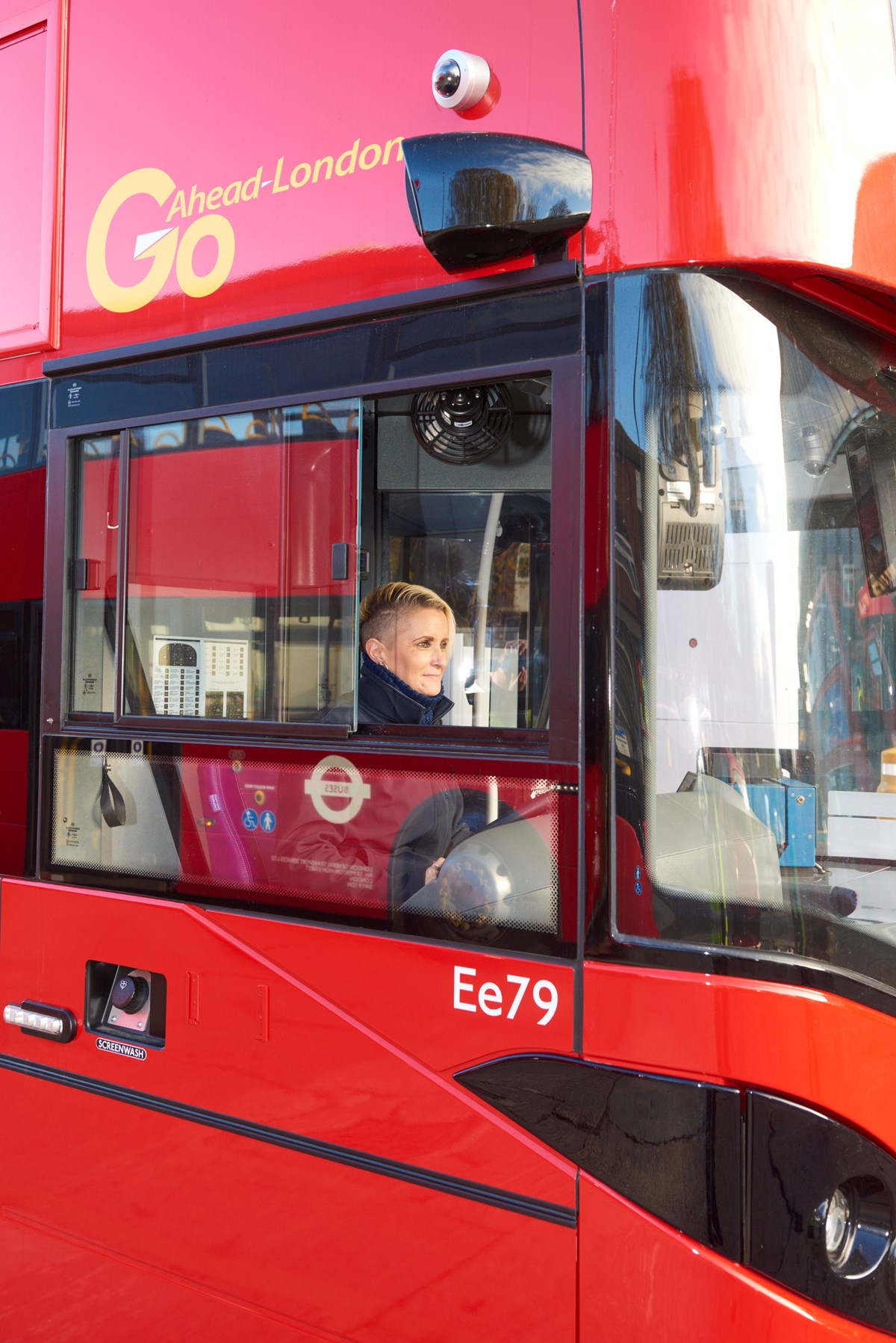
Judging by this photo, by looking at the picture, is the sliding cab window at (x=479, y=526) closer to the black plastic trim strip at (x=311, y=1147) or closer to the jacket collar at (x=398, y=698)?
the jacket collar at (x=398, y=698)

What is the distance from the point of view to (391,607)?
256cm

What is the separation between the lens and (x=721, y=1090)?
1.91 metres

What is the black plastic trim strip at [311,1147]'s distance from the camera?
2.05 meters

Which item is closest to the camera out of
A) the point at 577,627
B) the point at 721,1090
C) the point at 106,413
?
the point at 721,1090

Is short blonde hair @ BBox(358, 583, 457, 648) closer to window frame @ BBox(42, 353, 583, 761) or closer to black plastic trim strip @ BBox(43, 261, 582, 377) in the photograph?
window frame @ BBox(42, 353, 583, 761)

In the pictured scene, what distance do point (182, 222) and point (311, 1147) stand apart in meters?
2.08

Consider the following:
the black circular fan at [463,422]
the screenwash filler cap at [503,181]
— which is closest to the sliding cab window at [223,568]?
the black circular fan at [463,422]

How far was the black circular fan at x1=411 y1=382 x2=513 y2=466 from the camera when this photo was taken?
2.38 meters

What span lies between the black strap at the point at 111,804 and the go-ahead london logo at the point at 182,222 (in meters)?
1.14

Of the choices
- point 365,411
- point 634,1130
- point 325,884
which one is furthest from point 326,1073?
point 365,411

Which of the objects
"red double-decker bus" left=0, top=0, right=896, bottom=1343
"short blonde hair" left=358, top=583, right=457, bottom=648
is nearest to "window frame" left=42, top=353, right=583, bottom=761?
"red double-decker bus" left=0, top=0, right=896, bottom=1343

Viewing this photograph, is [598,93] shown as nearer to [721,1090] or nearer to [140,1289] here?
[721,1090]

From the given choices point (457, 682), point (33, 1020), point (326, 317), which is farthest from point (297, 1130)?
point (326, 317)

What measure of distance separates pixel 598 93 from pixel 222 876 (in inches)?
70.0
